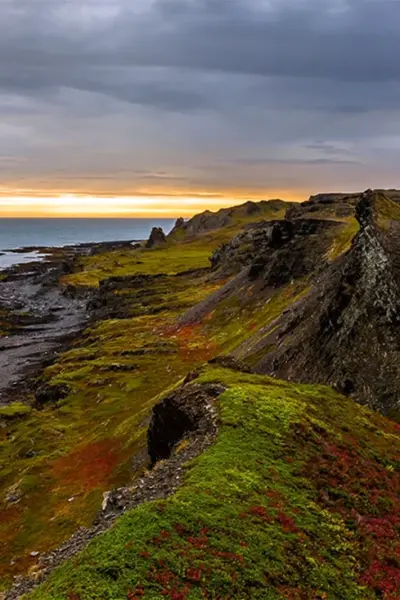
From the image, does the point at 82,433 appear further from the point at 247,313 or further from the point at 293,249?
the point at 293,249

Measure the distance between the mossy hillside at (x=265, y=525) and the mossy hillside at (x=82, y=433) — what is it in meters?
17.3

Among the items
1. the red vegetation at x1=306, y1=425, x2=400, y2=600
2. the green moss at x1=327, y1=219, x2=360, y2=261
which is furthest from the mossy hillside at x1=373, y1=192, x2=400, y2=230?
the red vegetation at x1=306, y1=425, x2=400, y2=600

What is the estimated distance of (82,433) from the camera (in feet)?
188

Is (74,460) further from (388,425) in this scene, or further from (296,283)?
(296,283)

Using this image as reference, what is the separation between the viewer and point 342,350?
145ft

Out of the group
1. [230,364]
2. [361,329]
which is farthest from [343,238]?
[230,364]

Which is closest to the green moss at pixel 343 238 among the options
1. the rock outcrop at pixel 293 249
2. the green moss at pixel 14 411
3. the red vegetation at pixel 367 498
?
the rock outcrop at pixel 293 249

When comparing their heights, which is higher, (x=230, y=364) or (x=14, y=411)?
(x=230, y=364)

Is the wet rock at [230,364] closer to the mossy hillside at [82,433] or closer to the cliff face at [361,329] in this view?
the cliff face at [361,329]

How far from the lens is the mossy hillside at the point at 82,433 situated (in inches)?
1516

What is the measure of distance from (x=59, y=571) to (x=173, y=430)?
14.5m

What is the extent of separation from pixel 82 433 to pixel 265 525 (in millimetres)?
41529

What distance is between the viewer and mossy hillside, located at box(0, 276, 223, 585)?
38.5m

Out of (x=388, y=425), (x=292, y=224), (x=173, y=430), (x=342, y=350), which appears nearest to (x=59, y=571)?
(x=173, y=430)
